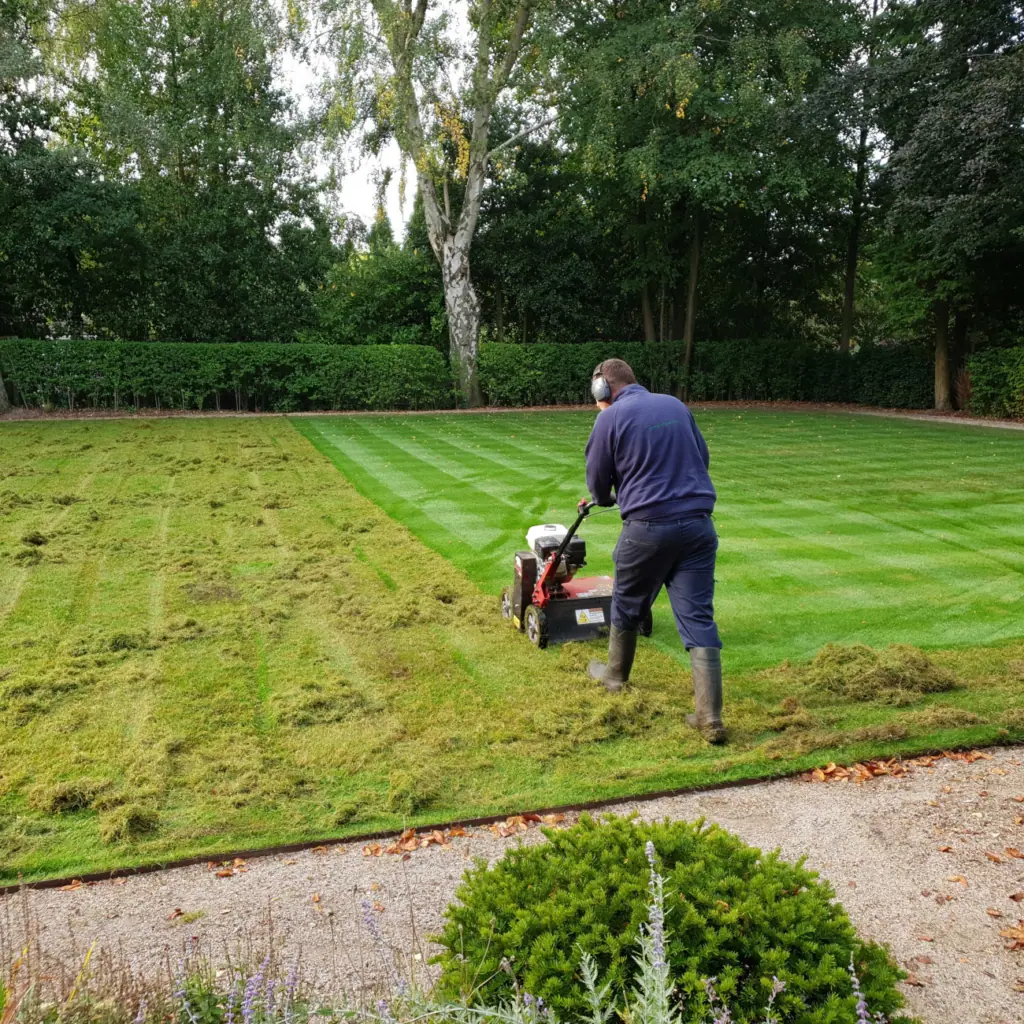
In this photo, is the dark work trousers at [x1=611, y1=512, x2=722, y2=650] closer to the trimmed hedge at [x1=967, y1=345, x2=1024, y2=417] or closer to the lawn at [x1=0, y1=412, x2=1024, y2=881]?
the lawn at [x1=0, y1=412, x2=1024, y2=881]

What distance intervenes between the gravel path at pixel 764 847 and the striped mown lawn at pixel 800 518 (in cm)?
175

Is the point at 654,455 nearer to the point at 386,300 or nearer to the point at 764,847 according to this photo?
the point at 764,847

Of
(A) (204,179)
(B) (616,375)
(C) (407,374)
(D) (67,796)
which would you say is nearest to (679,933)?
(D) (67,796)

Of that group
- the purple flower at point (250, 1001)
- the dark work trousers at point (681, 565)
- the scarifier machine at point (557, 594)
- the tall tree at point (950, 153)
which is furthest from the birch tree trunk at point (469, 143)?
the purple flower at point (250, 1001)

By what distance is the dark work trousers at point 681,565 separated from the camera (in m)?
4.22

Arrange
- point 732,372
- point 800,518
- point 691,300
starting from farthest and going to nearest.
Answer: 1. point 732,372
2. point 691,300
3. point 800,518

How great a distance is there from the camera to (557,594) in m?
5.61

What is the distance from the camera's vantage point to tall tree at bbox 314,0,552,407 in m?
18.8

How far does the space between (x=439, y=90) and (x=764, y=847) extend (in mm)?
19790

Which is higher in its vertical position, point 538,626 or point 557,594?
point 557,594

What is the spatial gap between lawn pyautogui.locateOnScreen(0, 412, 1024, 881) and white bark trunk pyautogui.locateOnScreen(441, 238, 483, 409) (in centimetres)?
1226

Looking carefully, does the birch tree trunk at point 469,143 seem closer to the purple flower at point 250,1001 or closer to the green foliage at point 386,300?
the green foliage at point 386,300

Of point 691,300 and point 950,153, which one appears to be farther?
point 691,300

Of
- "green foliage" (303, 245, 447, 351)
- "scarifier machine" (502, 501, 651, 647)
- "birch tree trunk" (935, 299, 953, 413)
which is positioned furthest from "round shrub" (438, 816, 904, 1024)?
"green foliage" (303, 245, 447, 351)
